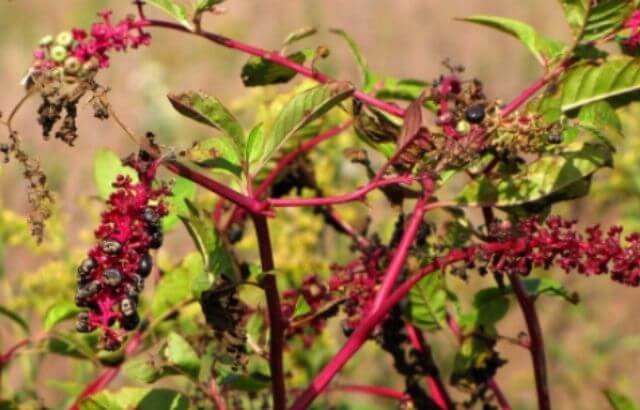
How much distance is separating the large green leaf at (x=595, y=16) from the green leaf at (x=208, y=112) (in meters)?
0.62

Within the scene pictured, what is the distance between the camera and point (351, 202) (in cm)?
172

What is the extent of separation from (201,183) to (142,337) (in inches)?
31.2

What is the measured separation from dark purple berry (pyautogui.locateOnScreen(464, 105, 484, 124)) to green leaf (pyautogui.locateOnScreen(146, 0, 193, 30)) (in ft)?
1.42

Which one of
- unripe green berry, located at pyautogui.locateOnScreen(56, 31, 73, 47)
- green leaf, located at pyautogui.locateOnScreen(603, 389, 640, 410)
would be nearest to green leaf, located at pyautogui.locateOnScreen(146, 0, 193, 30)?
unripe green berry, located at pyautogui.locateOnScreen(56, 31, 73, 47)

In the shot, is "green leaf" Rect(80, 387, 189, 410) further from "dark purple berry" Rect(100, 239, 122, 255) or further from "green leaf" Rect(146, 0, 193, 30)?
"green leaf" Rect(146, 0, 193, 30)

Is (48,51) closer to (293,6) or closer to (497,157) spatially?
(497,157)

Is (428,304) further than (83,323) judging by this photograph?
Yes

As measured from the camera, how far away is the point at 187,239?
27.9ft

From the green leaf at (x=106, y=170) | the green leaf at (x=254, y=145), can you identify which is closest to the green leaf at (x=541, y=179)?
the green leaf at (x=254, y=145)

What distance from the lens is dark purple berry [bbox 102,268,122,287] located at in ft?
4.07

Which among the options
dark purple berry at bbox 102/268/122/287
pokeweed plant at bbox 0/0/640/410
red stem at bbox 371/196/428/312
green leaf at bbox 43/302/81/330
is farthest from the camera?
green leaf at bbox 43/302/81/330

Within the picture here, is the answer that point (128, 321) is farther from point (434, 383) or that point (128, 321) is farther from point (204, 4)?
point (434, 383)

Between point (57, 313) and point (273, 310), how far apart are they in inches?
27.9

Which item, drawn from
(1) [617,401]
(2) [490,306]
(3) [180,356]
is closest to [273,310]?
(3) [180,356]
